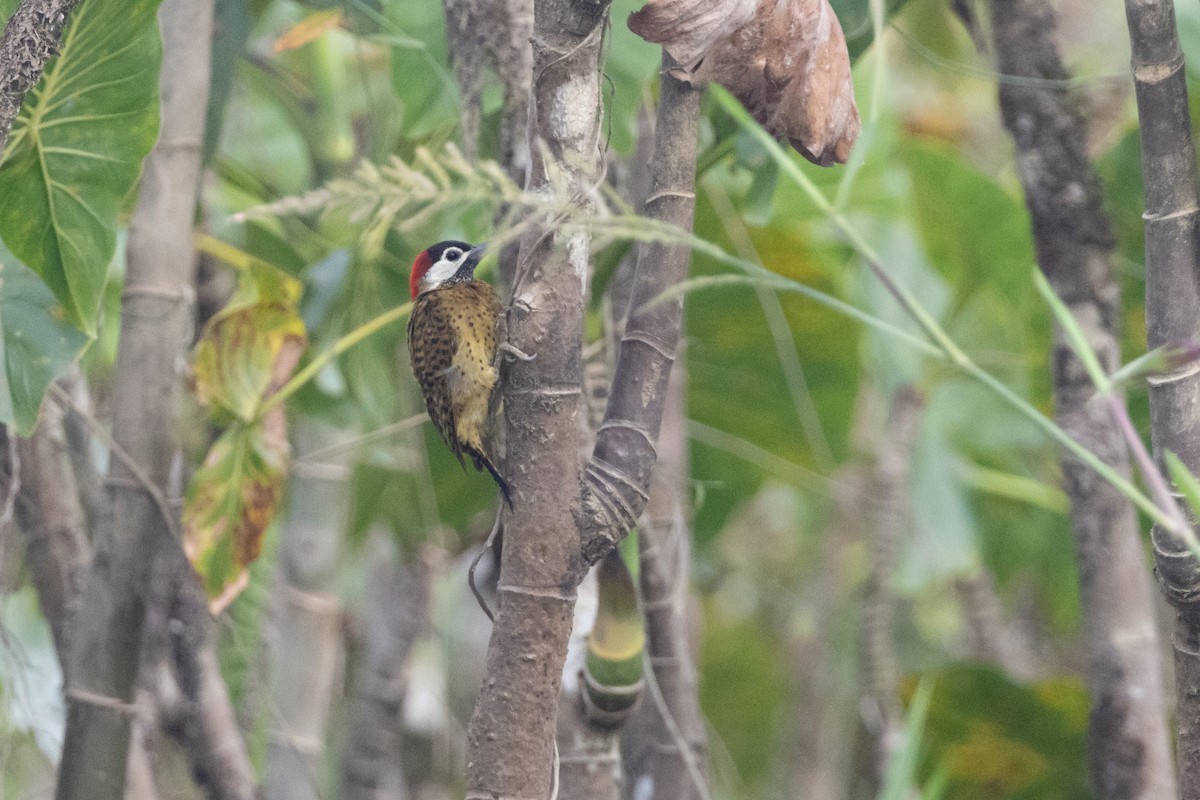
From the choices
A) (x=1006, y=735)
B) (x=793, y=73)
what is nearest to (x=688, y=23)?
(x=793, y=73)

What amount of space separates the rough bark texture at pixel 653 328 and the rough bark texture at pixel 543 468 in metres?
0.05

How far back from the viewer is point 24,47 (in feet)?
2.99

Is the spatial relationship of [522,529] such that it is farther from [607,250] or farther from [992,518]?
[992,518]

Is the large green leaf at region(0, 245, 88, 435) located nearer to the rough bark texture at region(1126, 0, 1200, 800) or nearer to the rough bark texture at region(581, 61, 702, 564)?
the rough bark texture at region(581, 61, 702, 564)

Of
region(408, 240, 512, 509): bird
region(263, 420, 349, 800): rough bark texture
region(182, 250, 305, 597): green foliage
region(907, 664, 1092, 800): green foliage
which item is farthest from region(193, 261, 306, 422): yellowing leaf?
region(907, 664, 1092, 800): green foliage

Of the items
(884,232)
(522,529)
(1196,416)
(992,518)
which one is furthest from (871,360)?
(522,529)

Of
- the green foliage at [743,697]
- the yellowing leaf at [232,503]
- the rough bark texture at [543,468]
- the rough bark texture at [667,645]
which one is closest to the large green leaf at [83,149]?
the yellowing leaf at [232,503]

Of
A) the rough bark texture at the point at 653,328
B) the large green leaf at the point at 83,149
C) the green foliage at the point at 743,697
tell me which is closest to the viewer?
the rough bark texture at the point at 653,328

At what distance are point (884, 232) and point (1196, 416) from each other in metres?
1.73

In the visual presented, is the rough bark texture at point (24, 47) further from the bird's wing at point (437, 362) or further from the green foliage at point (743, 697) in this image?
the green foliage at point (743, 697)

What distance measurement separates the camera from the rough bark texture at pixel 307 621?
6.99 feet

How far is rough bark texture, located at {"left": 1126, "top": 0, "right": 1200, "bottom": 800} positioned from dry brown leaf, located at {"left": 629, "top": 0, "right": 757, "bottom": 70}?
1.02 ft

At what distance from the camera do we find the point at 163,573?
1.87 meters

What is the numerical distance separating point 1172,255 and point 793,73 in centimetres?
32
